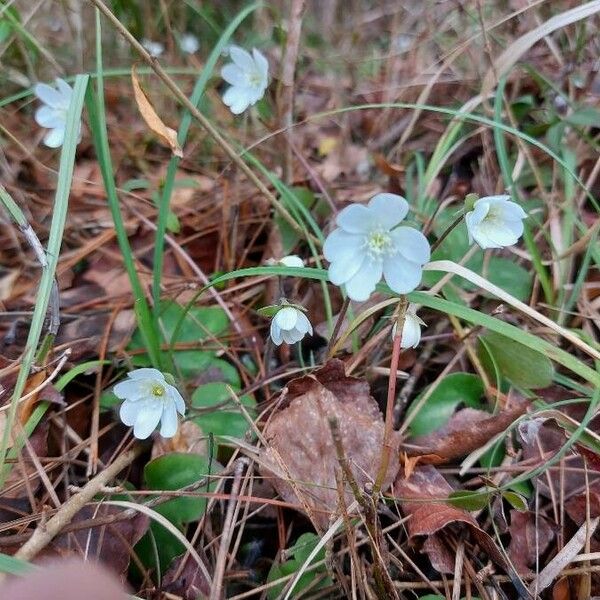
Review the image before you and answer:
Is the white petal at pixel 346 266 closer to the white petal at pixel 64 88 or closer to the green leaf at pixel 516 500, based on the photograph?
the green leaf at pixel 516 500

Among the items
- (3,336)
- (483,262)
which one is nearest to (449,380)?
(483,262)

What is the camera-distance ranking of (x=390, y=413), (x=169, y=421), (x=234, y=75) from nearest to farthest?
(x=390, y=413) < (x=169, y=421) < (x=234, y=75)

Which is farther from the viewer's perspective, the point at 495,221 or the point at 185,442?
the point at 185,442

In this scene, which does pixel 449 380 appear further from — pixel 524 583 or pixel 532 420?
pixel 524 583

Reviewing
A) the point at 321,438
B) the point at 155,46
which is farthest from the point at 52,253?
the point at 155,46

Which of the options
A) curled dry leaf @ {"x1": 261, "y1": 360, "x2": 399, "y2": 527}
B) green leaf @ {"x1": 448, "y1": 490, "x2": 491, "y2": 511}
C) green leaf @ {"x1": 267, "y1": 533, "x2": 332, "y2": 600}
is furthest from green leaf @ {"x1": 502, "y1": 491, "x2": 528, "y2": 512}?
green leaf @ {"x1": 267, "y1": 533, "x2": 332, "y2": 600}

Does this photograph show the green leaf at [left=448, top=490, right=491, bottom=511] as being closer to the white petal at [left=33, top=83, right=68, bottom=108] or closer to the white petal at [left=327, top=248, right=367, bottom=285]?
the white petal at [left=327, top=248, right=367, bottom=285]

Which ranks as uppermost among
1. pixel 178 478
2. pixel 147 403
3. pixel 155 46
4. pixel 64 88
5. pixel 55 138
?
pixel 155 46

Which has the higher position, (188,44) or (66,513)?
(188,44)

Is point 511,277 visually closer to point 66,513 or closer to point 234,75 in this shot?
point 234,75

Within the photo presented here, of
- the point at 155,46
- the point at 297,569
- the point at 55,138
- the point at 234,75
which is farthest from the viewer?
the point at 155,46
